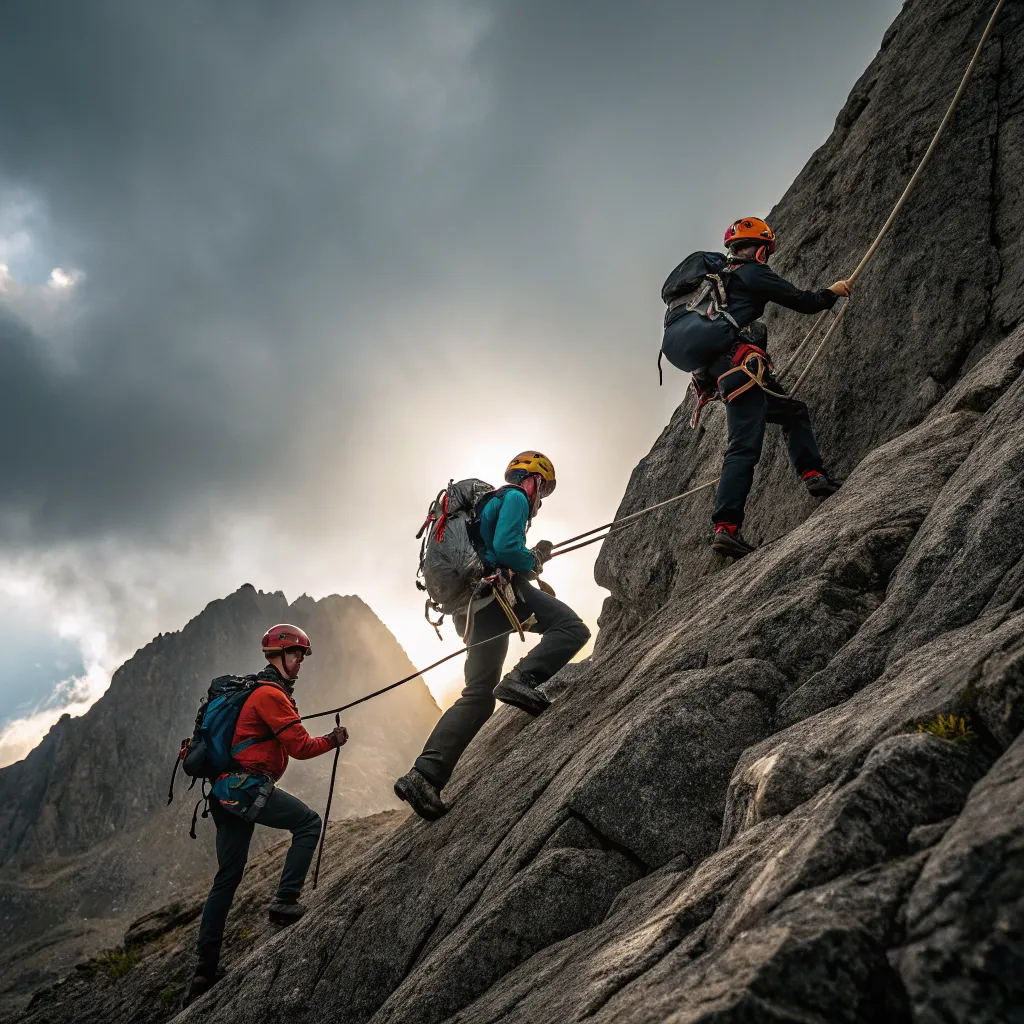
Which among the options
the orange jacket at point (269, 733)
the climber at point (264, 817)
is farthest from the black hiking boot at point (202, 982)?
the orange jacket at point (269, 733)

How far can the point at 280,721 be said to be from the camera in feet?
32.7

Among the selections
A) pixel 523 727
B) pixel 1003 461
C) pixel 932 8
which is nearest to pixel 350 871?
pixel 523 727

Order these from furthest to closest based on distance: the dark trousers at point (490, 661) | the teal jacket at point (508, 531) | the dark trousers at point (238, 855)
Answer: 1. the teal jacket at point (508, 531)
2. the dark trousers at point (238, 855)
3. the dark trousers at point (490, 661)

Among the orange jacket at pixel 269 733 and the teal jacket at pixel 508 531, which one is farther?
the teal jacket at pixel 508 531

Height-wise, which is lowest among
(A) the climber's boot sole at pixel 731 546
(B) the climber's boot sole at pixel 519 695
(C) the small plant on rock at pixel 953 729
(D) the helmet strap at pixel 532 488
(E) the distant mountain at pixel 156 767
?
(C) the small plant on rock at pixel 953 729

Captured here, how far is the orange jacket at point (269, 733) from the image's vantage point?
390 inches

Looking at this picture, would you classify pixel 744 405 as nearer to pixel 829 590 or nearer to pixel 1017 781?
pixel 829 590

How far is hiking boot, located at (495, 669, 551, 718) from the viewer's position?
1002 cm

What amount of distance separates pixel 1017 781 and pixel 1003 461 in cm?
327

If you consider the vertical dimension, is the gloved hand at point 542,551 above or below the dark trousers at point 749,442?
above

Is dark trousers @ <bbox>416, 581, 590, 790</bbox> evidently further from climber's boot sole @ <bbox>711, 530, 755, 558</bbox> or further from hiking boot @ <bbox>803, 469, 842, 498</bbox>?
hiking boot @ <bbox>803, 469, 842, 498</bbox>

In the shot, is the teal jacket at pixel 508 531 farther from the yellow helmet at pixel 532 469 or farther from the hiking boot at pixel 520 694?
the hiking boot at pixel 520 694

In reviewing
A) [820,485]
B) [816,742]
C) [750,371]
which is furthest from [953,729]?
[750,371]

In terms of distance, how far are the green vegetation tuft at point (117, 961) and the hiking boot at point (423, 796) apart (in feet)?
24.8
